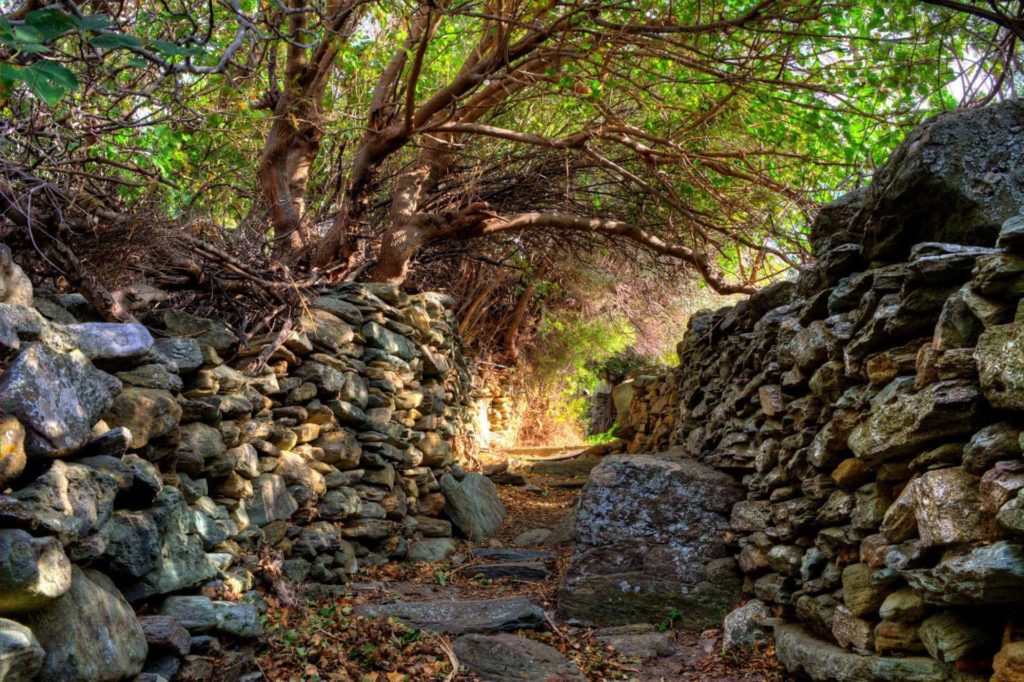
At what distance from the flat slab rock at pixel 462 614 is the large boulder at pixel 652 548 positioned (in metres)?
0.37

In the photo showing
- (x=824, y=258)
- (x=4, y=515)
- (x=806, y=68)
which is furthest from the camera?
(x=806, y=68)

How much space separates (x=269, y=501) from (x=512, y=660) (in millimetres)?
1723

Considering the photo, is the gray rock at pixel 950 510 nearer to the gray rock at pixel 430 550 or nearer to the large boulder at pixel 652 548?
the large boulder at pixel 652 548

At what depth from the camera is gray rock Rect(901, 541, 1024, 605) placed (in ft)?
7.64

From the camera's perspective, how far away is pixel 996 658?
2.46 metres

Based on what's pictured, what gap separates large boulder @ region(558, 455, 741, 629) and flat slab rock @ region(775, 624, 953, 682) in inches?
32.4

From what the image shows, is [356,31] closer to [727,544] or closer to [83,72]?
[83,72]

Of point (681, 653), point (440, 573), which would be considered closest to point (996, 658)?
point (681, 653)

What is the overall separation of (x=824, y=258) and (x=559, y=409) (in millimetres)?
10263

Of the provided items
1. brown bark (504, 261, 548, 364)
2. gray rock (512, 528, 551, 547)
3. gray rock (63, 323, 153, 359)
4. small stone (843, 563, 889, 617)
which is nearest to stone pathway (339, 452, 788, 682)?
gray rock (512, 528, 551, 547)

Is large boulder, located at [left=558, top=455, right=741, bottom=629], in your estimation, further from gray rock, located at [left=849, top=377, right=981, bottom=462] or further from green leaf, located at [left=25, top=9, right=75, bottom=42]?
green leaf, located at [left=25, top=9, right=75, bottom=42]

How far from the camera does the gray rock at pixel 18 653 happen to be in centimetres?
208

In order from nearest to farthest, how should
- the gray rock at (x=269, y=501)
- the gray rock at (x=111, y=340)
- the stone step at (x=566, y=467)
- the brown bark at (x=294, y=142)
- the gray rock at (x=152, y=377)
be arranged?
the gray rock at (x=111, y=340) → the gray rock at (x=152, y=377) → the gray rock at (x=269, y=501) → the brown bark at (x=294, y=142) → the stone step at (x=566, y=467)

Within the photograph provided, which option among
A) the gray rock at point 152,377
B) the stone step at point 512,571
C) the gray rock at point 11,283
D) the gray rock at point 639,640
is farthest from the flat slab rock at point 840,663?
the gray rock at point 11,283
